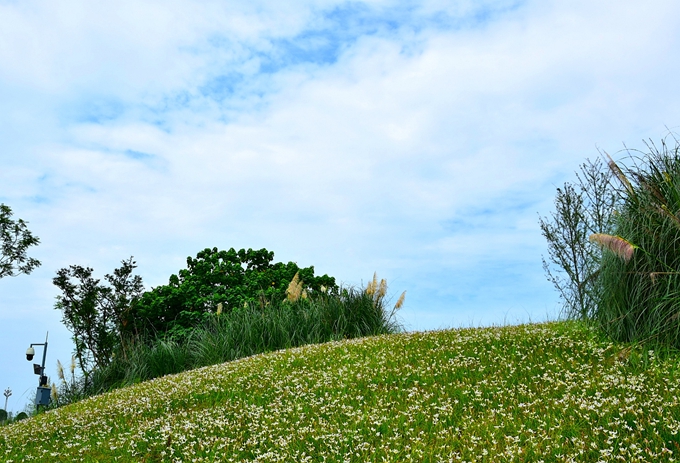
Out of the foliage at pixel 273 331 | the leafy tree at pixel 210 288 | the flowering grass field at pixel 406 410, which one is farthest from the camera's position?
the leafy tree at pixel 210 288

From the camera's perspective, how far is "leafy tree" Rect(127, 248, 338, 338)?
20.1 m

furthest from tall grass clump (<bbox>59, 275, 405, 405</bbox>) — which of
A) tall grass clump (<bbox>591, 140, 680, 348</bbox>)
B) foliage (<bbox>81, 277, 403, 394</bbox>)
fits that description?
tall grass clump (<bbox>591, 140, 680, 348</bbox>)

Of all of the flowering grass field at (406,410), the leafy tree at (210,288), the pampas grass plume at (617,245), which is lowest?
the flowering grass field at (406,410)

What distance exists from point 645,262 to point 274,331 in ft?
29.6

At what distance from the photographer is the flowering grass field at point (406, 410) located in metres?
6.25

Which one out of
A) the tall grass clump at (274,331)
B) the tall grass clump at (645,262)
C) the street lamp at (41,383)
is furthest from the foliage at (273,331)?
the tall grass clump at (645,262)

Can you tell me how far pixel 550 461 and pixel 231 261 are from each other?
17143mm

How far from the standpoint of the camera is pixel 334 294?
15.5m

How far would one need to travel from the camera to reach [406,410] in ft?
24.4

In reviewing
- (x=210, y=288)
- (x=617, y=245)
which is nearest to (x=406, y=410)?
(x=617, y=245)

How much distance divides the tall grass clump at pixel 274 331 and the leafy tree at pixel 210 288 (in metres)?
3.34

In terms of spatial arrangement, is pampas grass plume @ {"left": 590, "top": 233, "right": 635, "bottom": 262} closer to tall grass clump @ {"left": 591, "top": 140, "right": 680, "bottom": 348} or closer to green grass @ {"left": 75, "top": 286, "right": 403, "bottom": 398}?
tall grass clump @ {"left": 591, "top": 140, "right": 680, "bottom": 348}

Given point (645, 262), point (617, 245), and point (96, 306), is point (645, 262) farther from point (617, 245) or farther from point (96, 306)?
point (96, 306)

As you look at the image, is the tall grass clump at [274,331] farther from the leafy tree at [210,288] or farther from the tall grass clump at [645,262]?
the tall grass clump at [645,262]
